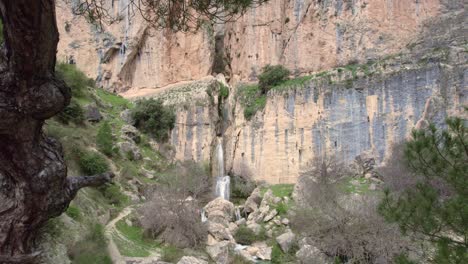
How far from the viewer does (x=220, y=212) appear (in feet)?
61.7

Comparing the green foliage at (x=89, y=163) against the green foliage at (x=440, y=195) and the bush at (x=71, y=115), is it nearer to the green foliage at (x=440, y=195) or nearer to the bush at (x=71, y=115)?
the bush at (x=71, y=115)

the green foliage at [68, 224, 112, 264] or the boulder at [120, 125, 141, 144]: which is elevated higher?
the boulder at [120, 125, 141, 144]

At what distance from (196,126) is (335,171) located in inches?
419

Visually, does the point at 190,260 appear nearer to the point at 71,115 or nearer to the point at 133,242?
the point at 133,242

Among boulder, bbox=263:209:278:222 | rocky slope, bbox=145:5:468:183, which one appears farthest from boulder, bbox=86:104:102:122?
boulder, bbox=263:209:278:222

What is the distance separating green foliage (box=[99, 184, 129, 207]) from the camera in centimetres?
1597

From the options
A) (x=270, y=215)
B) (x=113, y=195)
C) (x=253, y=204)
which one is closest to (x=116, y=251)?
(x=113, y=195)

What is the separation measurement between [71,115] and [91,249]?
11055mm

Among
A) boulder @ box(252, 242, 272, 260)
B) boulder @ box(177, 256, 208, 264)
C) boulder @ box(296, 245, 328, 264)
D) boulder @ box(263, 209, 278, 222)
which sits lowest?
boulder @ box(252, 242, 272, 260)

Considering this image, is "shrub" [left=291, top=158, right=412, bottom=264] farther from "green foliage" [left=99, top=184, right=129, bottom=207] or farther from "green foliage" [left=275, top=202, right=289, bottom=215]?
"green foliage" [left=99, top=184, right=129, bottom=207]

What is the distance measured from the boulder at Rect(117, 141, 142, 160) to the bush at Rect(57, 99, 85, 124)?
7.86 ft

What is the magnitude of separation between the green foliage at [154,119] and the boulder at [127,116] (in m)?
Result: 0.23

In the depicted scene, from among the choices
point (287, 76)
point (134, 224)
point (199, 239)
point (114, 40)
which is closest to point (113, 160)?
point (134, 224)

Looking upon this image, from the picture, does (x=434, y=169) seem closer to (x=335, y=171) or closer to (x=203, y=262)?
(x=203, y=262)
